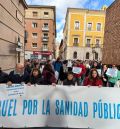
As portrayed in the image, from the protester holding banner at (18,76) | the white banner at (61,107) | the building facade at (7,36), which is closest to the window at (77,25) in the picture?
the building facade at (7,36)

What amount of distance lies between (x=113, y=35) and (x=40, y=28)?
54.9 metres

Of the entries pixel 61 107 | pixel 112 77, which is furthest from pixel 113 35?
pixel 61 107

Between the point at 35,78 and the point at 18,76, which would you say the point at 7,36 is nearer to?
the point at 35,78

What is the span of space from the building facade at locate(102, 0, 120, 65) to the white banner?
72.6 ft

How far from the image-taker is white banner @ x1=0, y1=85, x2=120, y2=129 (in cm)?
840

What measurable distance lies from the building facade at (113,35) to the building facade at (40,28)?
49295 millimetres

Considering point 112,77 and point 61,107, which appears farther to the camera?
point 112,77

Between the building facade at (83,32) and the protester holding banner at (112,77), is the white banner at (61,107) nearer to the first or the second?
the protester holding banner at (112,77)

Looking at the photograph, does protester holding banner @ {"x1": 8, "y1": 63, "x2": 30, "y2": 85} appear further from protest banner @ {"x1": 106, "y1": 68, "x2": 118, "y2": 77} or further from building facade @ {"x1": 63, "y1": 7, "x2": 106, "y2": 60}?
building facade @ {"x1": 63, "y1": 7, "x2": 106, "y2": 60}

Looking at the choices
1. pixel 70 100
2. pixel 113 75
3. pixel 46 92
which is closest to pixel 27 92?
pixel 46 92

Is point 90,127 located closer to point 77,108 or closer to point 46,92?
point 77,108

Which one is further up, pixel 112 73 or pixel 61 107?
pixel 112 73

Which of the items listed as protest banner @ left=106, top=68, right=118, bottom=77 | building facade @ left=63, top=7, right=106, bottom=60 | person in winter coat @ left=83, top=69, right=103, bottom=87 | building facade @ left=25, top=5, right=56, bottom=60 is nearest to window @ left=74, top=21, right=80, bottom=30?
building facade @ left=63, top=7, right=106, bottom=60

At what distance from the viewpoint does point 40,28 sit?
88438 mm
